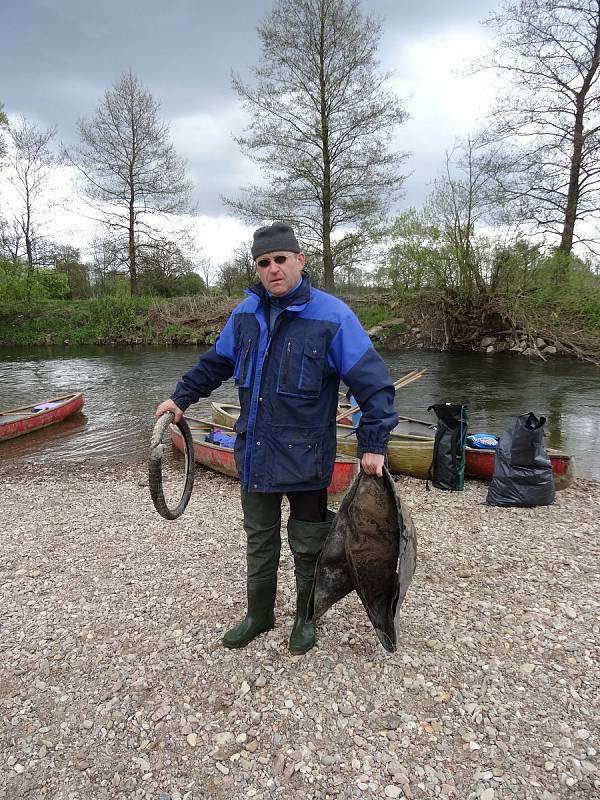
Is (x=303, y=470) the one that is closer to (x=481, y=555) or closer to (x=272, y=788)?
(x=272, y=788)

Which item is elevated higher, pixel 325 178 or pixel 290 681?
pixel 325 178

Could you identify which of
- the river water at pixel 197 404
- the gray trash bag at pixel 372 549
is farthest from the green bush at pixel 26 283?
the gray trash bag at pixel 372 549

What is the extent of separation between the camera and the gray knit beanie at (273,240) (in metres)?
2.33

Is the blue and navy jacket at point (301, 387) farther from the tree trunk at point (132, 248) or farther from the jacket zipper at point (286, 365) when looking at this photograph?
the tree trunk at point (132, 248)

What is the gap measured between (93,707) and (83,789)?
1.51ft

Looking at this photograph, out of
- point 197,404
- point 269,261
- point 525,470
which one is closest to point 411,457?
point 525,470

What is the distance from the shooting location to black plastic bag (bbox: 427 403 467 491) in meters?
5.71

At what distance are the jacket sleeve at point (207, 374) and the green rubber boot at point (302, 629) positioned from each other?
1.27 metres

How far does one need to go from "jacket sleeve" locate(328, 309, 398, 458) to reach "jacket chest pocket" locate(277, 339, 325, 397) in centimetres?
8

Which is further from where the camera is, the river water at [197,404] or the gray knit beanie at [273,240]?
the river water at [197,404]

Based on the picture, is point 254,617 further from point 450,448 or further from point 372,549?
point 450,448

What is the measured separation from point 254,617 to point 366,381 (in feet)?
5.28

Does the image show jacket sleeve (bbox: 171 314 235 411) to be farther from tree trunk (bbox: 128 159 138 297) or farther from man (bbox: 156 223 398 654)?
tree trunk (bbox: 128 159 138 297)

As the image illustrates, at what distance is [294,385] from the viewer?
7.69ft
